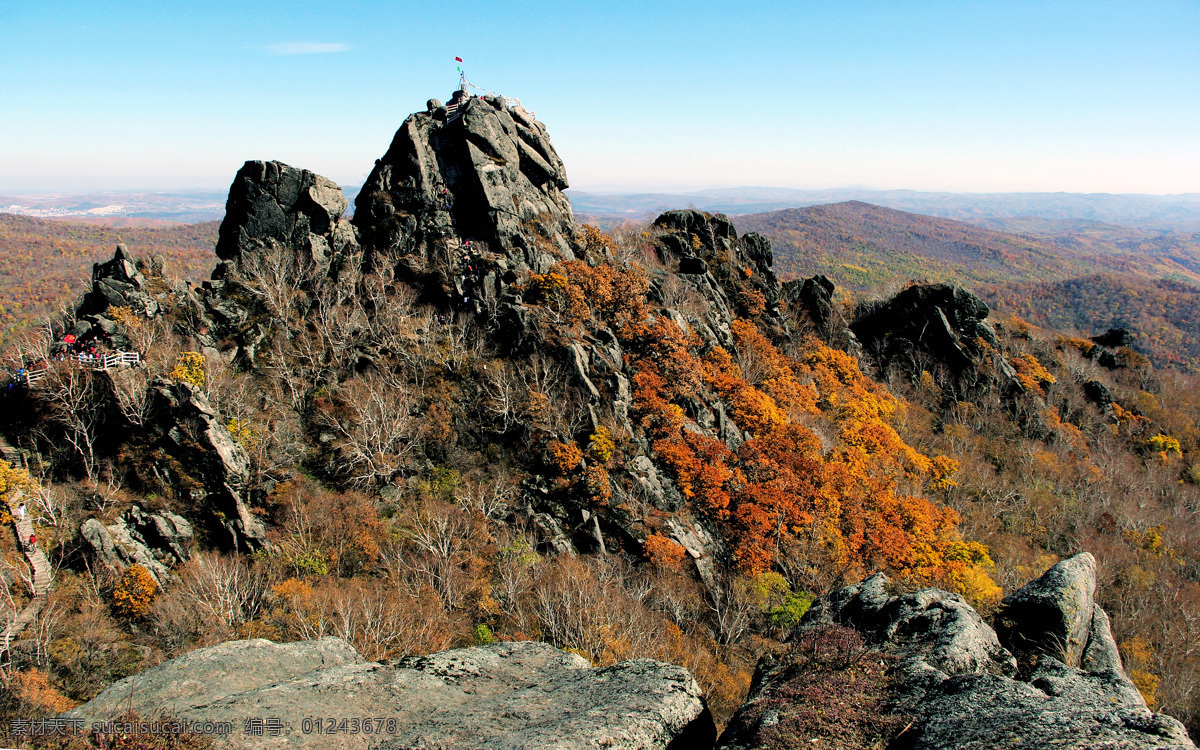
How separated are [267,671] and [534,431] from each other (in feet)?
74.5

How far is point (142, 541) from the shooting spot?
26.5 meters

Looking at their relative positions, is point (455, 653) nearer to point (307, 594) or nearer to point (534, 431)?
point (307, 594)

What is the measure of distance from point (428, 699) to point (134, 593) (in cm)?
2149

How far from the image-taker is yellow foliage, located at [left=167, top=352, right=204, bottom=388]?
32.9m

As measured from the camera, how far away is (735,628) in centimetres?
2806

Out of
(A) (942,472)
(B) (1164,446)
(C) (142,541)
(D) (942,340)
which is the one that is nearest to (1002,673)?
(C) (142,541)

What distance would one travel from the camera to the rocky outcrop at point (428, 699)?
416 inches

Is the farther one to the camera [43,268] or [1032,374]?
[43,268]

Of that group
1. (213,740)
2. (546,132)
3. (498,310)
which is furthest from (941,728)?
(546,132)

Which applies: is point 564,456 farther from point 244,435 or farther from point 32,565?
point 32,565

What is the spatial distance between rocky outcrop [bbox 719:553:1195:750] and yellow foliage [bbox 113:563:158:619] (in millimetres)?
27458

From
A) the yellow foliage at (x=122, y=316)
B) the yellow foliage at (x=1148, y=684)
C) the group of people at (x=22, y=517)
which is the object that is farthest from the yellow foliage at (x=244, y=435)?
the yellow foliage at (x=1148, y=684)

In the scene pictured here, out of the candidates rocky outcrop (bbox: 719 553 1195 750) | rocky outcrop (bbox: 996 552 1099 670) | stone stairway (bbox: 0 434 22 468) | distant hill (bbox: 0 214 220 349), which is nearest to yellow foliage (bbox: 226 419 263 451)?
stone stairway (bbox: 0 434 22 468)

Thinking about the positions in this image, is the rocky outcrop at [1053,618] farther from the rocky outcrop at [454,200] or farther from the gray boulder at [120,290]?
the gray boulder at [120,290]
